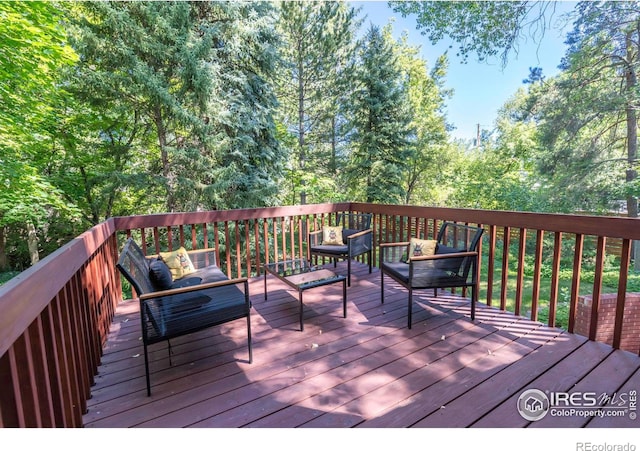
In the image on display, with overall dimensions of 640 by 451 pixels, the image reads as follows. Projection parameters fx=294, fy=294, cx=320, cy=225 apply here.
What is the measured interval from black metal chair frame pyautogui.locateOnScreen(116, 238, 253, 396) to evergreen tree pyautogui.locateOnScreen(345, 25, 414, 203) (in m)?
7.61

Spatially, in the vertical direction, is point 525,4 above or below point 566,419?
above

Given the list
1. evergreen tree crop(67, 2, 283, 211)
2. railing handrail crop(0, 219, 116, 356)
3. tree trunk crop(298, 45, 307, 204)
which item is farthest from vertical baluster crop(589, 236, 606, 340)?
tree trunk crop(298, 45, 307, 204)

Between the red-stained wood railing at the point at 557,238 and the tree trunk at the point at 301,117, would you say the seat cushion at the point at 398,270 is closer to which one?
the red-stained wood railing at the point at 557,238

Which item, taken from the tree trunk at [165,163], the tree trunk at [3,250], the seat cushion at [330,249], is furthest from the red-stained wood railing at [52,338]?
the tree trunk at [3,250]

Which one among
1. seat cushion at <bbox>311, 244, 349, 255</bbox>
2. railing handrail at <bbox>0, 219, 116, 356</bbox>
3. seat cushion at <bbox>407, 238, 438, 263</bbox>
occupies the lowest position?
seat cushion at <bbox>311, 244, 349, 255</bbox>

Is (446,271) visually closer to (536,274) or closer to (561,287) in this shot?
(536,274)

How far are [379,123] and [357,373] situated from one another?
26.7ft

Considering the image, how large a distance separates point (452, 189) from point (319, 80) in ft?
26.8

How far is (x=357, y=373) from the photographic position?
2039mm

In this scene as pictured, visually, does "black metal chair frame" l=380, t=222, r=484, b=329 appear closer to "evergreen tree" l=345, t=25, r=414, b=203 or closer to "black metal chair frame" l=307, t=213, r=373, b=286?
"black metal chair frame" l=307, t=213, r=373, b=286

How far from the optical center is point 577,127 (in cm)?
808

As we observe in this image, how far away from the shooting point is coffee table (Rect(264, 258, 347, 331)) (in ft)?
9.16

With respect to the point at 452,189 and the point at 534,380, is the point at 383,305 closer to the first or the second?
the point at 534,380
